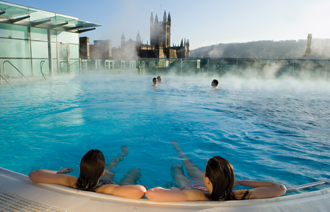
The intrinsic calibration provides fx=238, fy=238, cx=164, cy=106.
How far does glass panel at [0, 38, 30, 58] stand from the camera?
13258 millimetres

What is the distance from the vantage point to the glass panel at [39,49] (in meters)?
15.1

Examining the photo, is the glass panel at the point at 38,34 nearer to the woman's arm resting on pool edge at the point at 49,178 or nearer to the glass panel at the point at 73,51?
the glass panel at the point at 73,51

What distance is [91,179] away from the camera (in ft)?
6.21

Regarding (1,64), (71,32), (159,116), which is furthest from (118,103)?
(71,32)

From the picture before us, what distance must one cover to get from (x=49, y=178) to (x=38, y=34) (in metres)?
16.1

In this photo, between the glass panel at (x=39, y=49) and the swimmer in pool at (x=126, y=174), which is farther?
the glass panel at (x=39, y=49)

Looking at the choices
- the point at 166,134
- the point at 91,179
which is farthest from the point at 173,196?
the point at 166,134

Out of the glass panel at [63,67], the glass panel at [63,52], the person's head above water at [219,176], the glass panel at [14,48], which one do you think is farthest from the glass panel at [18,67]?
the person's head above water at [219,176]

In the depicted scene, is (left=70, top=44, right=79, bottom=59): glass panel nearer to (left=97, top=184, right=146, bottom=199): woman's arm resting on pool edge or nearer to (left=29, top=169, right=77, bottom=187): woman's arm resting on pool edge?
(left=29, top=169, right=77, bottom=187): woman's arm resting on pool edge

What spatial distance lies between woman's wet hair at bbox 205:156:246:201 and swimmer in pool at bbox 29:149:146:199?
0.56m

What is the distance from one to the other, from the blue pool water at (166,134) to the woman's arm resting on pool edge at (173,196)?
4.20ft

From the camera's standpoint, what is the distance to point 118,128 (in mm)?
5250

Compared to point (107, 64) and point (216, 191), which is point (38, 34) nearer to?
point (107, 64)

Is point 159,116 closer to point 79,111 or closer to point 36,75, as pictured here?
point 79,111
